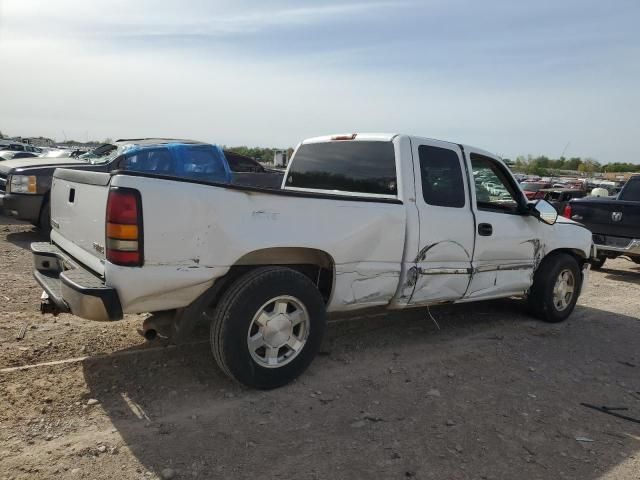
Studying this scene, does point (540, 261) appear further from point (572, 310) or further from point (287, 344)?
point (287, 344)

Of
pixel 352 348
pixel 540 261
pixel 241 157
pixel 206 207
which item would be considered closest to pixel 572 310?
pixel 540 261

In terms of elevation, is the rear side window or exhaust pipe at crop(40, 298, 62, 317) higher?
Answer: the rear side window

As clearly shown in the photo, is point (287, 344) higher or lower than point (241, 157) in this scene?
lower

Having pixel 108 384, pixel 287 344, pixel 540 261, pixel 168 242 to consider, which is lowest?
pixel 108 384

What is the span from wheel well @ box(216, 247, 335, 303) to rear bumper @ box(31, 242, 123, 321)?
75 cm

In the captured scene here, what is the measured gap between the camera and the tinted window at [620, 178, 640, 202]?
32.0 ft

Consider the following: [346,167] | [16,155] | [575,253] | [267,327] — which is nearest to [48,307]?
[267,327]

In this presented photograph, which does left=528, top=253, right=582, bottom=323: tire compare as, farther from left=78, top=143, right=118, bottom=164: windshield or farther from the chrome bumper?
left=78, top=143, right=118, bottom=164: windshield

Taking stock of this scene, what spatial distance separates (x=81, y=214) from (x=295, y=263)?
1519mm

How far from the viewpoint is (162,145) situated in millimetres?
8461

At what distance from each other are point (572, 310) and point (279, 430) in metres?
4.37

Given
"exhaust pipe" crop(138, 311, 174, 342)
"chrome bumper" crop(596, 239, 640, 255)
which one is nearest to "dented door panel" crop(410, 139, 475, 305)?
"exhaust pipe" crop(138, 311, 174, 342)

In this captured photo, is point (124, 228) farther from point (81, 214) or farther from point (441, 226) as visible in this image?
point (441, 226)

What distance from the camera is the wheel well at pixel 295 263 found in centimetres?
367
